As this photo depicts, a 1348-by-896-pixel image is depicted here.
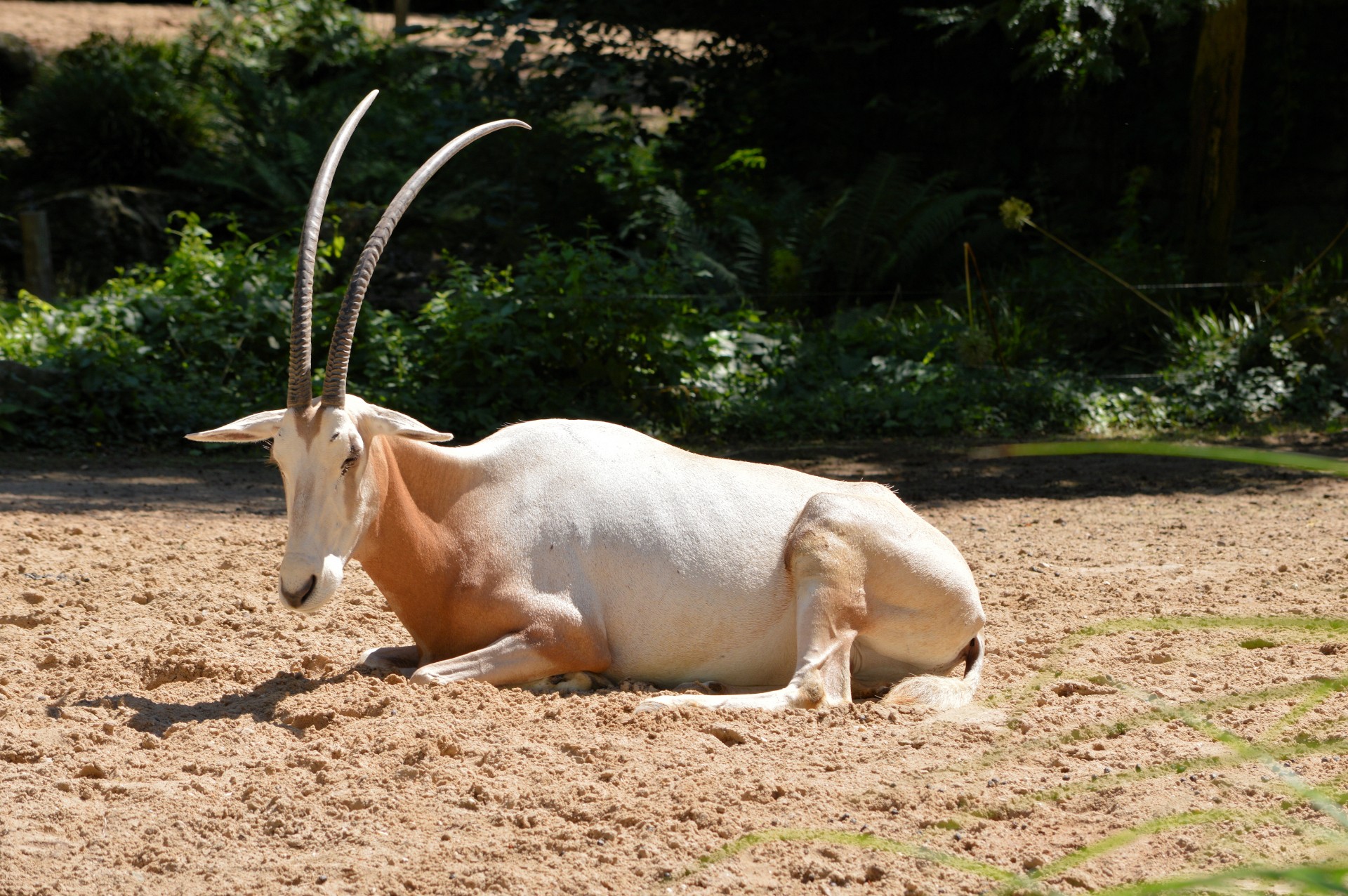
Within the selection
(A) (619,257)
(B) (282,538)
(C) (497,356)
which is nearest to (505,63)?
(A) (619,257)

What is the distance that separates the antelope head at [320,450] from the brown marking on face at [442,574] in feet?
0.40

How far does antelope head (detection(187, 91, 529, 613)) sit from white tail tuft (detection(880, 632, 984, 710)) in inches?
66.4

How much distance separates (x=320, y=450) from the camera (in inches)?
153

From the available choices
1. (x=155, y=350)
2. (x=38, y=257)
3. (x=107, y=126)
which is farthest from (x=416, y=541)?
(x=107, y=126)

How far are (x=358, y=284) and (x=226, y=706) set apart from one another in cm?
141

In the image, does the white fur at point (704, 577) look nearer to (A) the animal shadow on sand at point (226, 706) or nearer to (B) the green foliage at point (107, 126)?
(A) the animal shadow on sand at point (226, 706)

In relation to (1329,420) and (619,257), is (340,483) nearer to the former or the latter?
(1329,420)

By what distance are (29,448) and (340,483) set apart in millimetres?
6469

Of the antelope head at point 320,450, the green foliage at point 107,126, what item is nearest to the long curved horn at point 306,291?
the antelope head at point 320,450

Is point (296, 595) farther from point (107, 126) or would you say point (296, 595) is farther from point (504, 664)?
point (107, 126)

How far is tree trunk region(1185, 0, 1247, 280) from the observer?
11.5 meters

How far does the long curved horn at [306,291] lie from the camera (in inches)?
155

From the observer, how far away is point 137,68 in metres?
16.5

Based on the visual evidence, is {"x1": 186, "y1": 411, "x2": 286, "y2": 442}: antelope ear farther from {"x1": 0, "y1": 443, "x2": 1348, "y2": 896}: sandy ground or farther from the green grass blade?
the green grass blade
